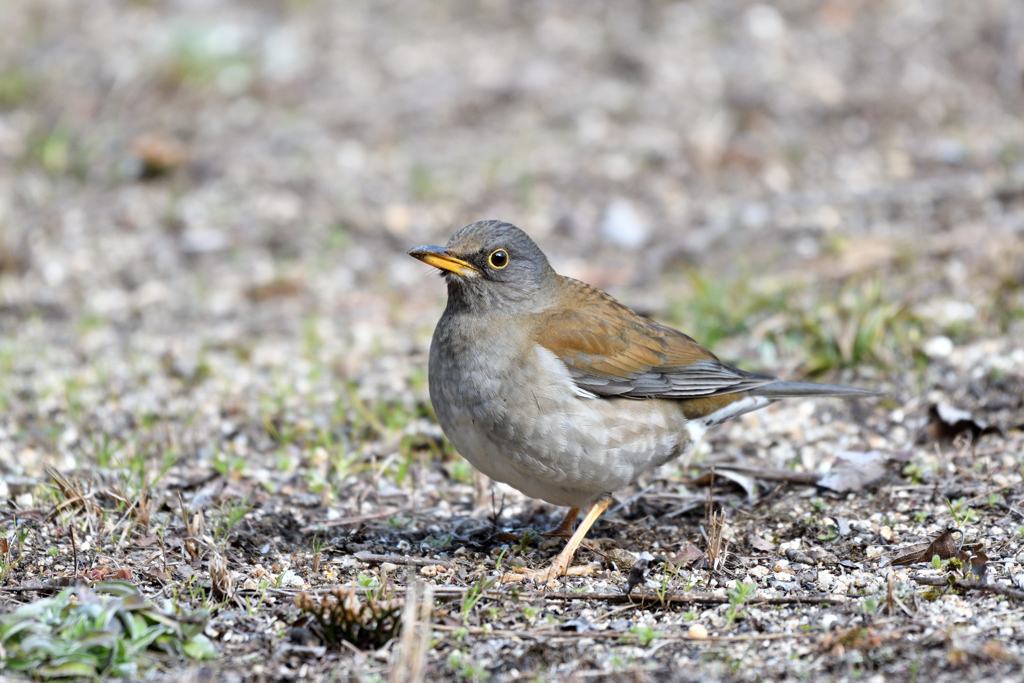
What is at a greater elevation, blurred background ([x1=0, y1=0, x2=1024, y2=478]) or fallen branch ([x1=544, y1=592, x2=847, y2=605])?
blurred background ([x1=0, y1=0, x2=1024, y2=478])

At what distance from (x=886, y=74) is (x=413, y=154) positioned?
16.5 ft

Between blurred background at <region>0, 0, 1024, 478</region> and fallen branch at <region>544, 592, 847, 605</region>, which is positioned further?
blurred background at <region>0, 0, 1024, 478</region>

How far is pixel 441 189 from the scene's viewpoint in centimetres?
961

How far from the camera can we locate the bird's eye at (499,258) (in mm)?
5082

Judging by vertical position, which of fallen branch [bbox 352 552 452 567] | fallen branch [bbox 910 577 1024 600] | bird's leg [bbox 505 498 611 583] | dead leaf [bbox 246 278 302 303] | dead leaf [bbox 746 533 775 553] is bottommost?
fallen branch [bbox 352 552 452 567]

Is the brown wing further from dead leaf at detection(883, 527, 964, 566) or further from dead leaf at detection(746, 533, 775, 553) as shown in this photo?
dead leaf at detection(883, 527, 964, 566)

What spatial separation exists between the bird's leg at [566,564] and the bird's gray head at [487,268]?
105cm

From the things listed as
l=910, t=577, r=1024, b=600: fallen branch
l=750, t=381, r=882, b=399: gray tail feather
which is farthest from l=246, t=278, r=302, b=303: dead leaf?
l=910, t=577, r=1024, b=600: fallen branch

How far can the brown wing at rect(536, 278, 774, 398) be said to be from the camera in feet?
16.4

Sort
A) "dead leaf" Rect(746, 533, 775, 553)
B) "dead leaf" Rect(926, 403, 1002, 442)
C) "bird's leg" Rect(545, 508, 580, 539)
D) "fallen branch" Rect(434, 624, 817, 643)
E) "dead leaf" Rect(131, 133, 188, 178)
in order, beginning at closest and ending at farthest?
"fallen branch" Rect(434, 624, 817, 643), "dead leaf" Rect(746, 533, 775, 553), "bird's leg" Rect(545, 508, 580, 539), "dead leaf" Rect(926, 403, 1002, 442), "dead leaf" Rect(131, 133, 188, 178)

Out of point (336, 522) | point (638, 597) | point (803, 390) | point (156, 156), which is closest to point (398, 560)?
point (336, 522)

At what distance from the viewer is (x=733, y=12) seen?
1159 centimetres

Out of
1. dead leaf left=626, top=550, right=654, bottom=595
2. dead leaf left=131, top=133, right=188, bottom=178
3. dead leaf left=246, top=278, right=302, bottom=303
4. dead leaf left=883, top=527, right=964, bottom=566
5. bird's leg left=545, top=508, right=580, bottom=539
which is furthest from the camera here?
dead leaf left=131, top=133, right=188, bottom=178

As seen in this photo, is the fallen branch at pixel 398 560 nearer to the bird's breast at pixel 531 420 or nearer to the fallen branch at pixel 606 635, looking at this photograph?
the bird's breast at pixel 531 420
